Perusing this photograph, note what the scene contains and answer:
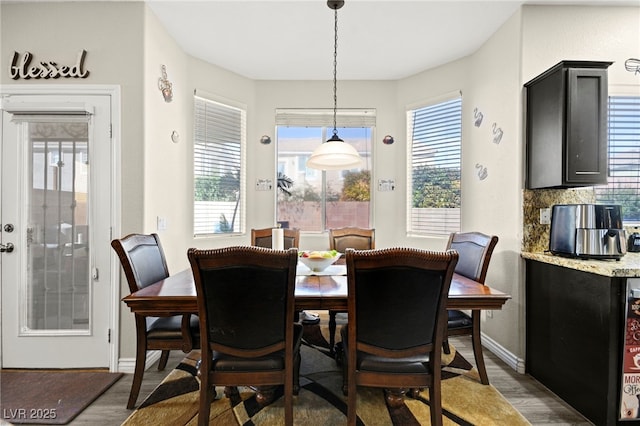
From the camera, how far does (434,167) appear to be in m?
3.67

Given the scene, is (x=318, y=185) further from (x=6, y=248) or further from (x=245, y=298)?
(x=6, y=248)

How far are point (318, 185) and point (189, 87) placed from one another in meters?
1.82

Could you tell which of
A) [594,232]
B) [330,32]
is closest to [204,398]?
Answer: [594,232]

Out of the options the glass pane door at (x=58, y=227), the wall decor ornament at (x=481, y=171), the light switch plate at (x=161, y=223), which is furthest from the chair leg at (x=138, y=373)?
the wall decor ornament at (x=481, y=171)

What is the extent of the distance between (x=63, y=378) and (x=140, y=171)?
1.64m

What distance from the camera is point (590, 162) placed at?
2164 mm

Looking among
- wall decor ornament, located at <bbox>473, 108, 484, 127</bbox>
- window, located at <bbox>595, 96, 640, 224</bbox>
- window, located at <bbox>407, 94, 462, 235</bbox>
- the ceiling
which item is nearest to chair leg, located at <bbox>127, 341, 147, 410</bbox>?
the ceiling

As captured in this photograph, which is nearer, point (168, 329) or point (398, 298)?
point (398, 298)

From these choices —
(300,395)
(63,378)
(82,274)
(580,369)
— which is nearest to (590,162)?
(580,369)

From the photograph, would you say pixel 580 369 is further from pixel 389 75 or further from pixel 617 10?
pixel 389 75

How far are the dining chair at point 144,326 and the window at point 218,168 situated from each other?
1419mm

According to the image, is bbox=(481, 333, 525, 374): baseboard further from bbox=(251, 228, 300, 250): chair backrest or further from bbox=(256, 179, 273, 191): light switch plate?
bbox=(256, 179, 273, 191): light switch plate

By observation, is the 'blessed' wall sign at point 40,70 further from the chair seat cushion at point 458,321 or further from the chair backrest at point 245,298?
the chair seat cushion at point 458,321

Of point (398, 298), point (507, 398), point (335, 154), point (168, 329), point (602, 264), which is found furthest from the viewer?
point (335, 154)
